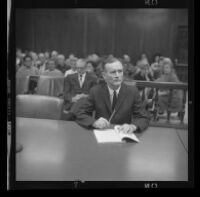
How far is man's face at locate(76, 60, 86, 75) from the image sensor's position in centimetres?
158

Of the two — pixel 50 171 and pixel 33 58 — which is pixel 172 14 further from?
pixel 50 171

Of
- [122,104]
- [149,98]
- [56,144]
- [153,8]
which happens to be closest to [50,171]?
[56,144]

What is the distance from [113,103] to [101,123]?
13 centimetres

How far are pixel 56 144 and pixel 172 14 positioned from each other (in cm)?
87

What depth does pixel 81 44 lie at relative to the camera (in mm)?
1562

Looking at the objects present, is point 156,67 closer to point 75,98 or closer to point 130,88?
point 130,88

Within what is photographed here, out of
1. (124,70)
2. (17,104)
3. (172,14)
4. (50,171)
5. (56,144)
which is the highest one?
(172,14)

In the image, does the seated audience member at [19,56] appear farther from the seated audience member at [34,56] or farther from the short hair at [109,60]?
the short hair at [109,60]

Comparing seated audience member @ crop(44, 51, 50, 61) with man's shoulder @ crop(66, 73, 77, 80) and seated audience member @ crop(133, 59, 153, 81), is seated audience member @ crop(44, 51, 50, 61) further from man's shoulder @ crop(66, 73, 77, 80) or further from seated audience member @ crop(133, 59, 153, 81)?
seated audience member @ crop(133, 59, 153, 81)

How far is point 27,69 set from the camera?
158 centimetres

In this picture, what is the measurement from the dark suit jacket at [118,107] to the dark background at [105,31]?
0.18 m

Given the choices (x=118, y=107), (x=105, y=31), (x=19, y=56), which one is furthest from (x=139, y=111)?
(x=19, y=56)

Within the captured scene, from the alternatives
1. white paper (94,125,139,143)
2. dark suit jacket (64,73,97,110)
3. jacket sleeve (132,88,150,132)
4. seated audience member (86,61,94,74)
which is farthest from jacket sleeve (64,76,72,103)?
jacket sleeve (132,88,150,132)

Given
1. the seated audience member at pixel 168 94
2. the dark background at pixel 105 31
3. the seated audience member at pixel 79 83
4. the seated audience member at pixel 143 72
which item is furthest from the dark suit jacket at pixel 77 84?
the seated audience member at pixel 168 94
